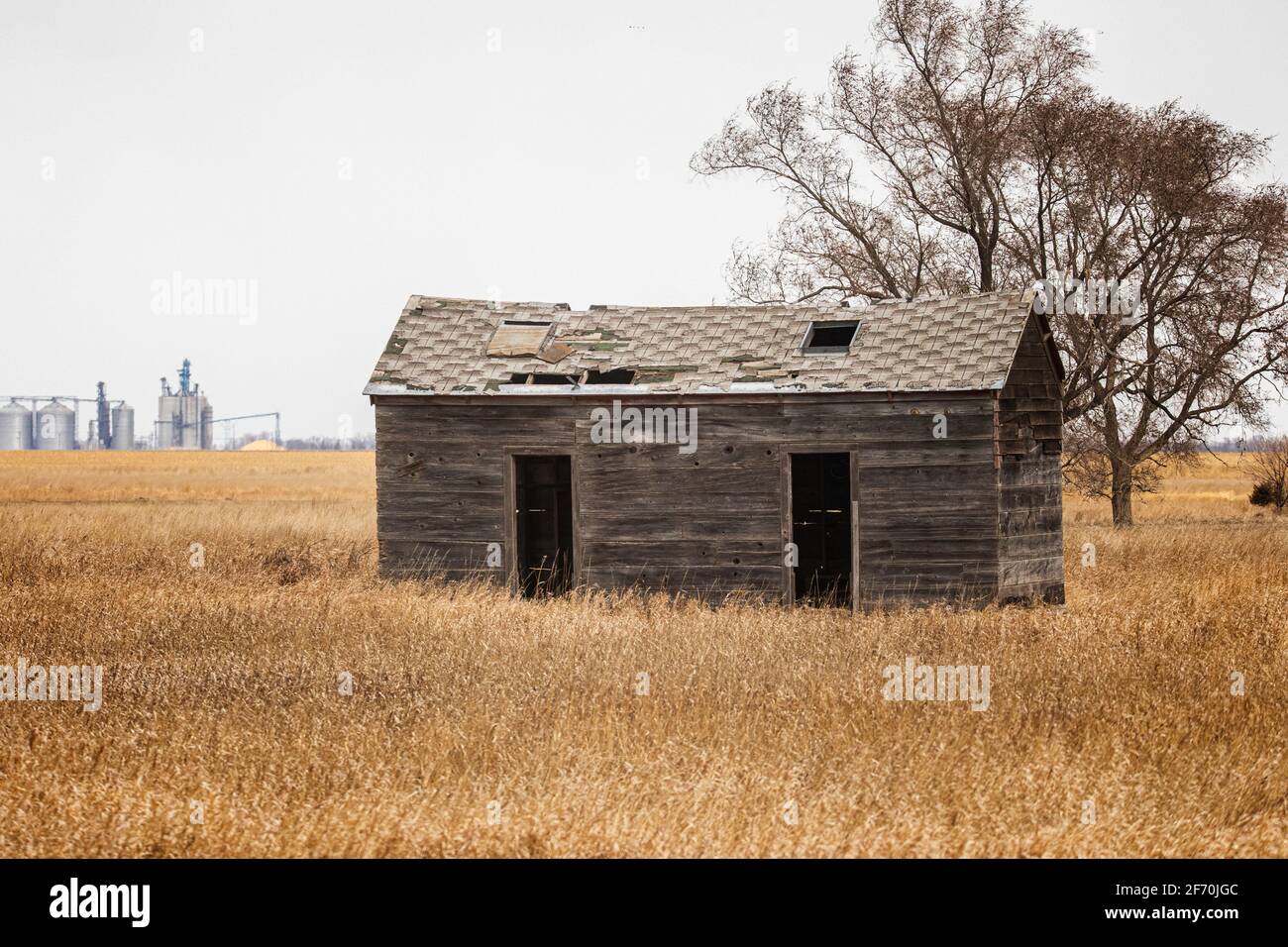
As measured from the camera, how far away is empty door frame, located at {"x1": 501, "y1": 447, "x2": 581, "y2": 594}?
15.9m

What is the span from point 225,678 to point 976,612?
26.8 feet

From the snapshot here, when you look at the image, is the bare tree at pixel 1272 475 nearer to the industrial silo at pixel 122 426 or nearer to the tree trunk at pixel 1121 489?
the tree trunk at pixel 1121 489

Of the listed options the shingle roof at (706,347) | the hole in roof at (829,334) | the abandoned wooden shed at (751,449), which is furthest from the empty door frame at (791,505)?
the hole in roof at (829,334)

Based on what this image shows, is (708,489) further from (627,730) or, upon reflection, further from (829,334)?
(627,730)

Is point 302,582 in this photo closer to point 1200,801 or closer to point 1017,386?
point 1017,386

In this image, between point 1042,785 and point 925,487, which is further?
point 925,487

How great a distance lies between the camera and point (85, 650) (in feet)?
36.8

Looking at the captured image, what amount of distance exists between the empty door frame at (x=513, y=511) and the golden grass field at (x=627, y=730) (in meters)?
0.71

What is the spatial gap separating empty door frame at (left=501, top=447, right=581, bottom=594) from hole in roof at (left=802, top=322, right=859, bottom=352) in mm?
3410

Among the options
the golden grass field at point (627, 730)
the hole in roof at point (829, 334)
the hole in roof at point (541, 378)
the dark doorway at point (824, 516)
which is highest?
the hole in roof at point (829, 334)

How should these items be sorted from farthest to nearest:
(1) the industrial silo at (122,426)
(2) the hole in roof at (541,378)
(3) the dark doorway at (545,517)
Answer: (1) the industrial silo at (122,426)
(3) the dark doorway at (545,517)
(2) the hole in roof at (541,378)

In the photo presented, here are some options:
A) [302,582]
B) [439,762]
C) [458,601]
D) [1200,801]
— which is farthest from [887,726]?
[302,582]

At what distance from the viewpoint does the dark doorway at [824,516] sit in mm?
16922
